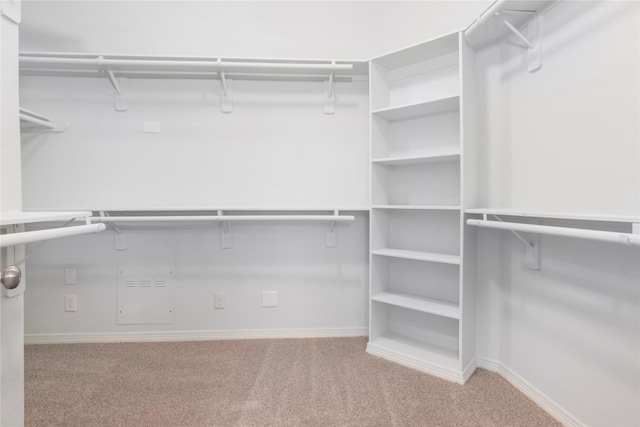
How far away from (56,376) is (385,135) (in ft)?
8.02

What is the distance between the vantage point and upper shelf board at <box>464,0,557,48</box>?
117 cm

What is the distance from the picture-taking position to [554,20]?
1173mm

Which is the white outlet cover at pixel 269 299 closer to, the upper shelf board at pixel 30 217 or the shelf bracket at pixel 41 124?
the upper shelf board at pixel 30 217

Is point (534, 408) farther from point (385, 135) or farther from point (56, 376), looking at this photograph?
point (56, 376)

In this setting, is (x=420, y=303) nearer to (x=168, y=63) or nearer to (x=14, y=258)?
(x=14, y=258)

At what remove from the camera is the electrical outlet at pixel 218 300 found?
6.09 feet

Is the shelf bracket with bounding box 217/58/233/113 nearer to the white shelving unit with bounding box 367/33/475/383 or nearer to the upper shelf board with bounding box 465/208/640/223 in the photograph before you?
the white shelving unit with bounding box 367/33/475/383

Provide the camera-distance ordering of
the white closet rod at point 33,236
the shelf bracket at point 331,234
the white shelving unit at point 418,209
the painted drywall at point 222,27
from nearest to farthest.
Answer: the white closet rod at point 33,236
the white shelving unit at point 418,209
the painted drywall at point 222,27
the shelf bracket at point 331,234

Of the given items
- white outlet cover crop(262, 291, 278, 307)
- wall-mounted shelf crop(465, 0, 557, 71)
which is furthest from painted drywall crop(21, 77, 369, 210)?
wall-mounted shelf crop(465, 0, 557, 71)

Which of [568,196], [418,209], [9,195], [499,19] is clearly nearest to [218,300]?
[9,195]

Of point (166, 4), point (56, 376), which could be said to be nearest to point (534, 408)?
point (56, 376)

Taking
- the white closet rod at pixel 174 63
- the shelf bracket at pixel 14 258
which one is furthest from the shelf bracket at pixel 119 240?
the white closet rod at pixel 174 63

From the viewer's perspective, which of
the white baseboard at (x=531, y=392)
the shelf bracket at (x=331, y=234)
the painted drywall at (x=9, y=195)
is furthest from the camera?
the shelf bracket at (x=331, y=234)

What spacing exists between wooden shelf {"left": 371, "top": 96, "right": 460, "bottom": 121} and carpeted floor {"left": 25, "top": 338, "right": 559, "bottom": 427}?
1543 mm
